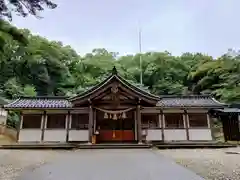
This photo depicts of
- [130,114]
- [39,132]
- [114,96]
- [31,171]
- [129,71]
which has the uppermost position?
[129,71]

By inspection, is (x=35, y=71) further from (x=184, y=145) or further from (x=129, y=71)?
(x=184, y=145)

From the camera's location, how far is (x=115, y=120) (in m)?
14.1

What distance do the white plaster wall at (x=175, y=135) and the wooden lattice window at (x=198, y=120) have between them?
0.76 metres

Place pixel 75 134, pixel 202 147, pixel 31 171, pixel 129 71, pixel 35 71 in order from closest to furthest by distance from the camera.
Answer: pixel 31 171 < pixel 202 147 < pixel 75 134 < pixel 35 71 < pixel 129 71

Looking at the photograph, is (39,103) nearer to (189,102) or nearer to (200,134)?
(189,102)

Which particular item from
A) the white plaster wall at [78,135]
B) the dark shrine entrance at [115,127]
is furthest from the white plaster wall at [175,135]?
the white plaster wall at [78,135]

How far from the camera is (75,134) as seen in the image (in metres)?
13.8

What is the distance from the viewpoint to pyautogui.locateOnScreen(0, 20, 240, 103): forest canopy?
2253 cm

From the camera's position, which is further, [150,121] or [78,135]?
[150,121]

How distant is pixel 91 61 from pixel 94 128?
23.0 m

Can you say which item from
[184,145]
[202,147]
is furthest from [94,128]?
[202,147]

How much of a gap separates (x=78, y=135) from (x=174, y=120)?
6223 millimetres

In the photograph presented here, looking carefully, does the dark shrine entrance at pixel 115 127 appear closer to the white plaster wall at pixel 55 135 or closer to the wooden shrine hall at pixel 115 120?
the wooden shrine hall at pixel 115 120

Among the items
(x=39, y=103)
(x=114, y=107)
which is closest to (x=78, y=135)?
(x=114, y=107)
